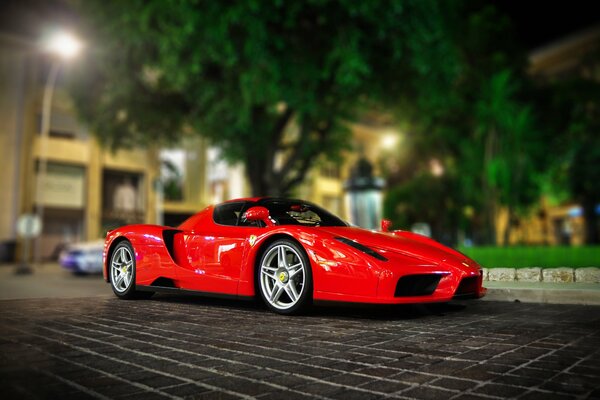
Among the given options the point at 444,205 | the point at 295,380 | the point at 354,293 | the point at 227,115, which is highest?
the point at 227,115

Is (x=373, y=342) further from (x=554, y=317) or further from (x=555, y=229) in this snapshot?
(x=555, y=229)

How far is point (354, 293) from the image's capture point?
162 inches

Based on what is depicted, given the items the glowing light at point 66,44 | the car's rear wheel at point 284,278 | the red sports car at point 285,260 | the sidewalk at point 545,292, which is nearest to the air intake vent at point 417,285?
the red sports car at point 285,260

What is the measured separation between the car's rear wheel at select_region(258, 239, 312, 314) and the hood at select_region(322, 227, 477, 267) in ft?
1.34

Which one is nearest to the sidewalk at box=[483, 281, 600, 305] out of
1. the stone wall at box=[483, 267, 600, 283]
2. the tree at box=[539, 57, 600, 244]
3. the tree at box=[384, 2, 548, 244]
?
the stone wall at box=[483, 267, 600, 283]

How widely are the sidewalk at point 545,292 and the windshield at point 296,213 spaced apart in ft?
6.83

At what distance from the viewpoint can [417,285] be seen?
4203 mm

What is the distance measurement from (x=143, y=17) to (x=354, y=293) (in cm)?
1240

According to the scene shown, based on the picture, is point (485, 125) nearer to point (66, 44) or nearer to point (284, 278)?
point (66, 44)

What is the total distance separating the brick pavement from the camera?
2.18m

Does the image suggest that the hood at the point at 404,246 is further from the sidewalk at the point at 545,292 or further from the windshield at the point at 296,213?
the sidewalk at the point at 545,292

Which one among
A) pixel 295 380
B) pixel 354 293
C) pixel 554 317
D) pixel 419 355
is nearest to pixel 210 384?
pixel 295 380

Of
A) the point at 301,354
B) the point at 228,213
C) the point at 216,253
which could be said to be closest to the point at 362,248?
the point at 301,354

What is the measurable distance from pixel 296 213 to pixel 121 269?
2363mm
